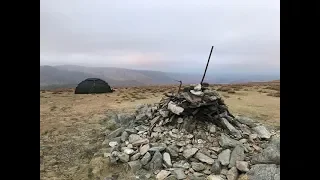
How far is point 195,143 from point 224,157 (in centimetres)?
101

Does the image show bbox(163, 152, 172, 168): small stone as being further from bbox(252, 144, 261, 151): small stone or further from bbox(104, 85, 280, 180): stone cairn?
bbox(252, 144, 261, 151): small stone

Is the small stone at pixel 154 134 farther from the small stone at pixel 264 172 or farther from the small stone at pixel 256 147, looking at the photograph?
the small stone at pixel 264 172

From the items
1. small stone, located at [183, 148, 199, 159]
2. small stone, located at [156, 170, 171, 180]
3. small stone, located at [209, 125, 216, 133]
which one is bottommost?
small stone, located at [156, 170, 171, 180]

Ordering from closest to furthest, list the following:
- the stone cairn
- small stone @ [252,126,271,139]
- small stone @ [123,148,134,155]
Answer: the stone cairn, small stone @ [123,148,134,155], small stone @ [252,126,271,139]

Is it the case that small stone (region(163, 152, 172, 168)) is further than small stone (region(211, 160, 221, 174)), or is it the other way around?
small stone (region(163, 152, 172, 168))

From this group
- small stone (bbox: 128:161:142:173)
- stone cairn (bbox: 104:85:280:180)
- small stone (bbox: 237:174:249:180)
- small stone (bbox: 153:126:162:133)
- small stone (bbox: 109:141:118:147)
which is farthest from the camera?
small stone (bbox: 153:126:162:133)

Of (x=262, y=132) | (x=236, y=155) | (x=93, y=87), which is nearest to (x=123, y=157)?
(x=236, y=155)

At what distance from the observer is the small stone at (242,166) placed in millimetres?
6776

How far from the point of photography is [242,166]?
269 inches

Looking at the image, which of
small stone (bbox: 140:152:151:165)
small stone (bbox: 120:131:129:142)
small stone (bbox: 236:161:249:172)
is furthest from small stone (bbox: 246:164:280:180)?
small stone (bbox: 120:131:129:142)

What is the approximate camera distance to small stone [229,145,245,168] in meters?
Result: 7.07
